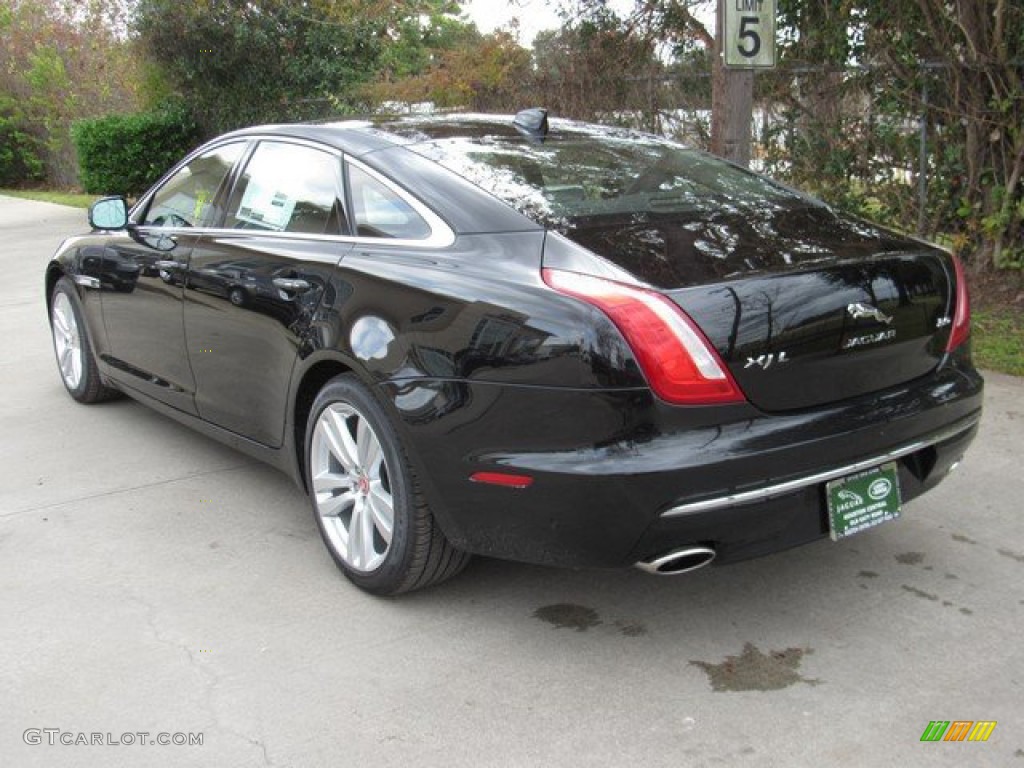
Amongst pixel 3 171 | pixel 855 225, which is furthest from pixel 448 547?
pixel 3 171

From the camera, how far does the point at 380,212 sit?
3592 mm

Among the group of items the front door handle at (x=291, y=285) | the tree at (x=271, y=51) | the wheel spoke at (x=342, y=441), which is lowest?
the wheel spoke at (x=342, y=441)

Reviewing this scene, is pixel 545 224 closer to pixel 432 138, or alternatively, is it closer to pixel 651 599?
pixel 432 138

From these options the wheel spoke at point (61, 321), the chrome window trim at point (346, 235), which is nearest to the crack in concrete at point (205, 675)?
the chrome window trim at point (346, 235)

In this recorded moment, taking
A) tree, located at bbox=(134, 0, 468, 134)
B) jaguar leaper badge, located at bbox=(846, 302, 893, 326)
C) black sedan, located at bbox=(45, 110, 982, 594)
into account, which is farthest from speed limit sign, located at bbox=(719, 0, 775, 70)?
tree, located at bbox=(134, 0, 468, 134)

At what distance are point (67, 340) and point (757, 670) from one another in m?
4.56

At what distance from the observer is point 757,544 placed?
9.59ft

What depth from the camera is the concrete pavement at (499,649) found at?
275 centimetres

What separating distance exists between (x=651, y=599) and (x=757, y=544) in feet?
2.25

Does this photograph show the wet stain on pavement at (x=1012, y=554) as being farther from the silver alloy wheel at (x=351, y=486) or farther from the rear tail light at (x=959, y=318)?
the silver alloy wheel at (x=351, y=486)

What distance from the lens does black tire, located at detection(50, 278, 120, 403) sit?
5719 mm

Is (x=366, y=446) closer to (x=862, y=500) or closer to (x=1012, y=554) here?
(x=862, y=500)

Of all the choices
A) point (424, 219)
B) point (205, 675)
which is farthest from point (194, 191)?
point (205, 675)

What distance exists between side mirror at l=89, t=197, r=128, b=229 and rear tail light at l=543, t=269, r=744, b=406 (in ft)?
10.4
